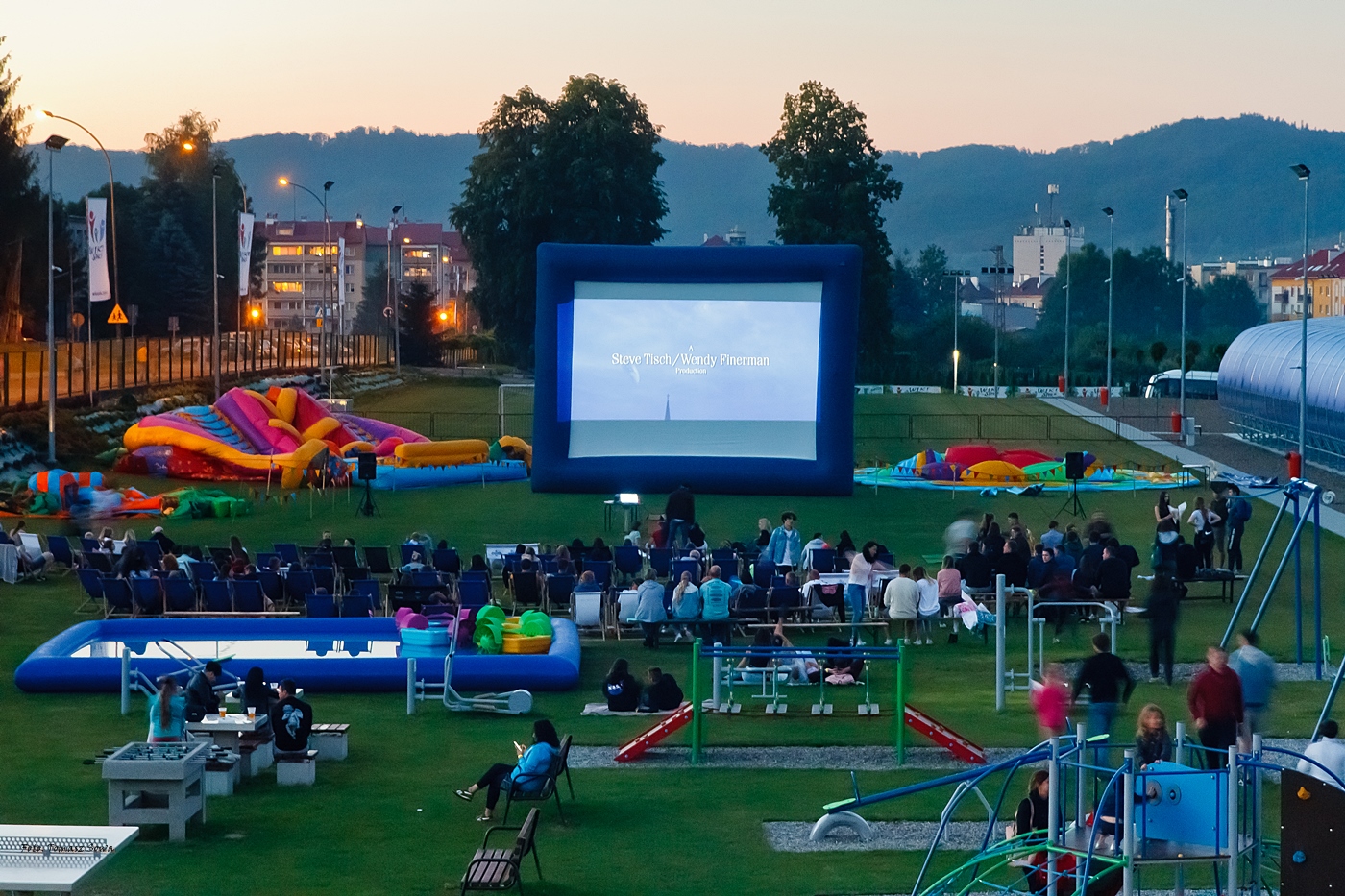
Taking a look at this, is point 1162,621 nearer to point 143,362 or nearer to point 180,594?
point 180,594

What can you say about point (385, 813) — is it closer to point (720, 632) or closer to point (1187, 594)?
point (720, 632)

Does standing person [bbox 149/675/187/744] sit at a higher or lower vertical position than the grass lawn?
higher

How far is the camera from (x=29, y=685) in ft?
63.4

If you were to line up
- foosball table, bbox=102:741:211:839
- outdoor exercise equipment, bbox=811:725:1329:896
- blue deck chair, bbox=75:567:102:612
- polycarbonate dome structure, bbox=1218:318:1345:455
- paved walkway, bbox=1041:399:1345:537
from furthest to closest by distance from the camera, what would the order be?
polycarbonate dome structure, bbox=1218:318:1345:455 → paved walkway, bbox=1041:399:1345:537 → blue deck chair, bbox=75:567:102:612 → foosball table, bbox=102:741:211:839 → outdoor exercise equipment, bbox=811:725:1329:896

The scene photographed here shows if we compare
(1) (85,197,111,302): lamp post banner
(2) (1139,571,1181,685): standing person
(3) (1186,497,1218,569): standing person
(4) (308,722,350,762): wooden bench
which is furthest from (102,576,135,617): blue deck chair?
(1) (85,197,111,302): lamp post banner

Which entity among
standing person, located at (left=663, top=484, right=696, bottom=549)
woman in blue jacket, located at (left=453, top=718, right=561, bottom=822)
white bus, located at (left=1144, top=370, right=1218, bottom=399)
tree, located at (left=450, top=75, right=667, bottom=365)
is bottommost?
woman in blue jacket, located at (left=453, top=718, right=561, bottom=822)

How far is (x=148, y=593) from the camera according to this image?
22844 mm

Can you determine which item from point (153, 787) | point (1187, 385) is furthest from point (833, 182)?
point (153, 787)

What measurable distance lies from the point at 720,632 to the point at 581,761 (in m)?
6.07

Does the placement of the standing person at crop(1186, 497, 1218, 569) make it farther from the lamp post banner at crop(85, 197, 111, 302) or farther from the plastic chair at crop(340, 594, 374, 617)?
the lamp post banner at crop(85, 197, 111, 302)

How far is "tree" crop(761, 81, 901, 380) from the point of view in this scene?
8300 cm

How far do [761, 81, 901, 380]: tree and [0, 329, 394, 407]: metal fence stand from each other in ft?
74.8

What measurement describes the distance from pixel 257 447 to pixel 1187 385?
53.4 metres

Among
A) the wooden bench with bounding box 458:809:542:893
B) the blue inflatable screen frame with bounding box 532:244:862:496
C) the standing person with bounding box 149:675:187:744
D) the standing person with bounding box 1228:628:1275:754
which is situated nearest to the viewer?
the wooden bench with bounding box 458:809:542:893
